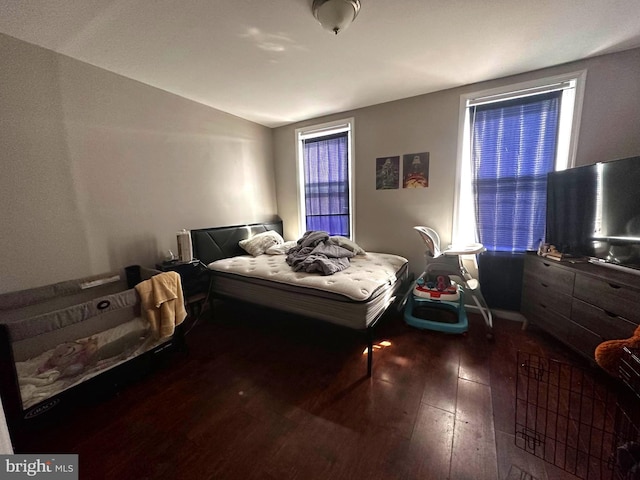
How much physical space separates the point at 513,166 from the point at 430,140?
0.85 meters

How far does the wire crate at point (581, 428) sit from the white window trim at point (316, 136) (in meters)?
2.32

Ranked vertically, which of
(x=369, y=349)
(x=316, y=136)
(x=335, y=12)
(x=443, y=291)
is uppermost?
(x=335, y=12)

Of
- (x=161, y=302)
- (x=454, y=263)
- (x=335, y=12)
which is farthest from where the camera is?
(x=454, y=263)

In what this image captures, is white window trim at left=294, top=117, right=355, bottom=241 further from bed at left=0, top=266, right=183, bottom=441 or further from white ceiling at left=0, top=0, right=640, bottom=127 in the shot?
bed at left=0, top=266, right=183, bottom=441

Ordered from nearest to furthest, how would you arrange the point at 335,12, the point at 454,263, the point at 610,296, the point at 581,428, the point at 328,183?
the point at 581,428, the point at 335,12, the point at 610,296, the point at 454,263, the point at 328,183

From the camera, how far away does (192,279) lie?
2365 millimetres

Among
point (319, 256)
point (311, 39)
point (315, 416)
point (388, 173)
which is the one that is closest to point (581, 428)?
point (315, 416)

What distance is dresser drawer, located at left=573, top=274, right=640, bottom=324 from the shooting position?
1.38 meters

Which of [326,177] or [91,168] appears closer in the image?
[91,168]

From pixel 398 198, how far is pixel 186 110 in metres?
2.64

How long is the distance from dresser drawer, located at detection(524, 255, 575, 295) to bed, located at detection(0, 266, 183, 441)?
2.98 meters

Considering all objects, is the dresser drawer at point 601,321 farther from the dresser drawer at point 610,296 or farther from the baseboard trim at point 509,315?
the baseboard trim at point 509,315

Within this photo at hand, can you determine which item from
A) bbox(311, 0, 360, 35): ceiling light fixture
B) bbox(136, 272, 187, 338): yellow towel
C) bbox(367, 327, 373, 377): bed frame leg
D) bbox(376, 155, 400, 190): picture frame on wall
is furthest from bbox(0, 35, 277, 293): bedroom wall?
bbox(367, 327, 373, 377): bed frame leg

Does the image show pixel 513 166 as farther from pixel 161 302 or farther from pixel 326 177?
pixel 161 302
